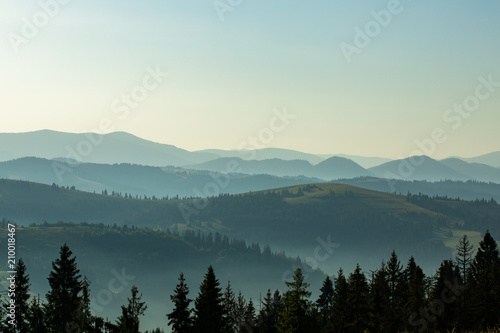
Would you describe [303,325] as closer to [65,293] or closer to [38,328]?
[65,293]

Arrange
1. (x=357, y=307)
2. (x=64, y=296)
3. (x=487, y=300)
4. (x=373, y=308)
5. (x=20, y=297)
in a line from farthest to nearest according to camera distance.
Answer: (x=487, y=300) → (x=373, y=308) → (x=357, y=307) → (x=20, y=297) → (x=64, y=296)

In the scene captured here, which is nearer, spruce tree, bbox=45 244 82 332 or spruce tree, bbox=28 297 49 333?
spruce tree, bbox=45 244 82 332

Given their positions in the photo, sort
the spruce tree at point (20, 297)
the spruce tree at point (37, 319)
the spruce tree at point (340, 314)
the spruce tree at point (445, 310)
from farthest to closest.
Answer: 1. the spruce tree at point (445, 310)
2. the spruce tree at point (340, 314)
3. the spruce tree at point (37, 319)
4. the spruce tree at point (20, 297)

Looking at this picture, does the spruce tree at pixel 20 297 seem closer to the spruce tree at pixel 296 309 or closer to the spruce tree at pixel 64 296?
the spruce tree at pixel 64 296

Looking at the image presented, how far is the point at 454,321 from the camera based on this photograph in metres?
67.2

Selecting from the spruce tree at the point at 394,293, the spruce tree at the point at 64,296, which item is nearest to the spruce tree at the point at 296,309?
the spruce tree at the point at 394,293

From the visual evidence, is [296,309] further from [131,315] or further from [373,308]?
[131,315]

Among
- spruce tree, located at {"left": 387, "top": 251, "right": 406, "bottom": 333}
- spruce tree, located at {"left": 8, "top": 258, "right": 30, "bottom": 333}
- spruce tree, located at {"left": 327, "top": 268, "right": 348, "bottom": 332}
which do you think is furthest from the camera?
spruce tree, located at {"left": 387, "top": 251, "right": 406, "bottom": 333}

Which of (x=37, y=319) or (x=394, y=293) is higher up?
(x=394, y=293)

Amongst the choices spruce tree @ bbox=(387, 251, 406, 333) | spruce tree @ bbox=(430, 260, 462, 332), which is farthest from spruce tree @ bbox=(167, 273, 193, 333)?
spruce tree @ bbox=(430, 260, 462, 332)

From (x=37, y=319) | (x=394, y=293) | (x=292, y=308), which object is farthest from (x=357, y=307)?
(x=37, y=319)

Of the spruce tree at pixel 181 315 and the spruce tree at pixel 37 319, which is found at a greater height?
the spruce tree at pixel 181 315

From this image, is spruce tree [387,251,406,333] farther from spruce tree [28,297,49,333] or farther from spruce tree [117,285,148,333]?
spruce tree [28,297,49,333]

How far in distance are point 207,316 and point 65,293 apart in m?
15.0
